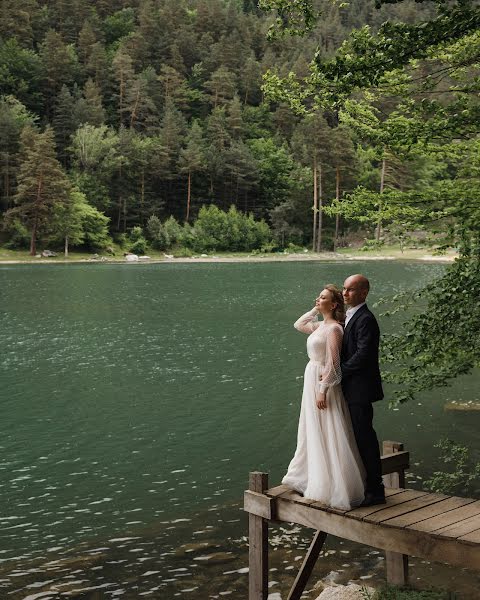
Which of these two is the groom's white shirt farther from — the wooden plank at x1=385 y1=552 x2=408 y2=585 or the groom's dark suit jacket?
the wooden plank at x1=385 y1=552 x2=408 y2=585

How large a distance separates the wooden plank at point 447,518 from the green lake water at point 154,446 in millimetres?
2523

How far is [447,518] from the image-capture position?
19.5ft

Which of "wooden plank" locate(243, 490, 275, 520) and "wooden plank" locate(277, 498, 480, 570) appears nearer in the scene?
"wooden plank" locate(277, 498, 480, 570)

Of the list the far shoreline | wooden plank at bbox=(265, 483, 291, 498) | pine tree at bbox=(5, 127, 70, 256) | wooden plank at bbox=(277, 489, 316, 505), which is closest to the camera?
wooden plank at bbox=(277, 489, 316, 505)

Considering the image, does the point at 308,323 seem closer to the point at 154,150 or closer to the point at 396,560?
the point at 396,560

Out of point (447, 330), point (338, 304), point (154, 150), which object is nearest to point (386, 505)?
point (338, 304)

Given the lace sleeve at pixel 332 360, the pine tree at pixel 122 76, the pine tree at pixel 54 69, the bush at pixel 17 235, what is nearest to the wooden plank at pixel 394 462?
the lace sleeve at pixel 332 360

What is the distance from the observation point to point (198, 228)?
95.0 metres

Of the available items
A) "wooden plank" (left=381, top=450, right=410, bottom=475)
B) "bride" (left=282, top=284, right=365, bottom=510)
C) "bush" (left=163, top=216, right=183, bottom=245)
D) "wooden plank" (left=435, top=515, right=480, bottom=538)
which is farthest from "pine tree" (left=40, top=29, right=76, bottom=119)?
"wooden plank" (left=435, top=515, right=480, bottom=538)

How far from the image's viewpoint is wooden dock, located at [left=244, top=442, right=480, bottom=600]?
5.53 meters

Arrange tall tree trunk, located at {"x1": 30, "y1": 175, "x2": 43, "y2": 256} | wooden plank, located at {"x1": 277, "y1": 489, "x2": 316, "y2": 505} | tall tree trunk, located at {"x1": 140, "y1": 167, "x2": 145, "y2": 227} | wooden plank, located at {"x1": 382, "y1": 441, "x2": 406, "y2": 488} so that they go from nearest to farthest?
wooden plank, located at {"x1": 277, "y1": 489, "x2": 316, "y2": 505} < wooden plank, located at {"x1": 382, "y1": 441, "x2": 406, "y2": 488} < tall tree trunk, located at {"x1": 30, "y1": 175, "x2": 43, "y2": 256} < tall tree trunk, located at {"x1": 140, "y1": 167, "x2": 145, "y2": 227}

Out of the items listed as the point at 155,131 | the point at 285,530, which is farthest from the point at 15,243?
the point at 285,530

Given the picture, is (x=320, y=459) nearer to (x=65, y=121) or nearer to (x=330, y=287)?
(x=330, y=287)

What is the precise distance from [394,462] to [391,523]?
1.69 metres
